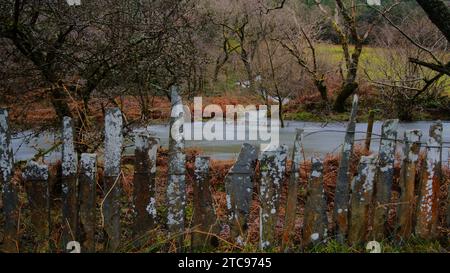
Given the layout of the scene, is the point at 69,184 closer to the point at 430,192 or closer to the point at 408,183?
the point at 408,183

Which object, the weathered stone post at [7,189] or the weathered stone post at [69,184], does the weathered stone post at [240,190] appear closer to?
the weathered stone post at [69,184]

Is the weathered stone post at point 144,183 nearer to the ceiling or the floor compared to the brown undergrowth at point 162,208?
nearer to the ceiling

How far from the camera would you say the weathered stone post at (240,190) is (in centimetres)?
332

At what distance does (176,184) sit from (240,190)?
42 centimetres

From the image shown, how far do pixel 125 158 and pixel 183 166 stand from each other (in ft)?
10.1

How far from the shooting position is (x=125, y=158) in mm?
6262

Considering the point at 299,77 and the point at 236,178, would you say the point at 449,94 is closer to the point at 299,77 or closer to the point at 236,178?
the point at 299,77

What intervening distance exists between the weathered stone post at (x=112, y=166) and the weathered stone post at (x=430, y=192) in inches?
83.1

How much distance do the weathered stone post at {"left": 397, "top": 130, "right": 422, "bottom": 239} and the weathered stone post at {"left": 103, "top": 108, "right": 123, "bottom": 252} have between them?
6.47 feet

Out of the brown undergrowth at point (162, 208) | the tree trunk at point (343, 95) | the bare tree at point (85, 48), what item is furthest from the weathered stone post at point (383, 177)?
the tree trunk at point (343, 95)

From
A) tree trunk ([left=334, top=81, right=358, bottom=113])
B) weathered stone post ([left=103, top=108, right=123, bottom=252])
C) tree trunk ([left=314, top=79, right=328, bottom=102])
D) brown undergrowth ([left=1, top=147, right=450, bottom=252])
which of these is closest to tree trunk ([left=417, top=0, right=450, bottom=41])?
brown undergrowth ([left=1, top=147, right=450, bottom=252])

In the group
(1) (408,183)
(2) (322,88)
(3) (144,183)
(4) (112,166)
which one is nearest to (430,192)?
(1) (408,183)

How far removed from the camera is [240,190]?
336 cm

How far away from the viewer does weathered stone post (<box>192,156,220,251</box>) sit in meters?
3.29
